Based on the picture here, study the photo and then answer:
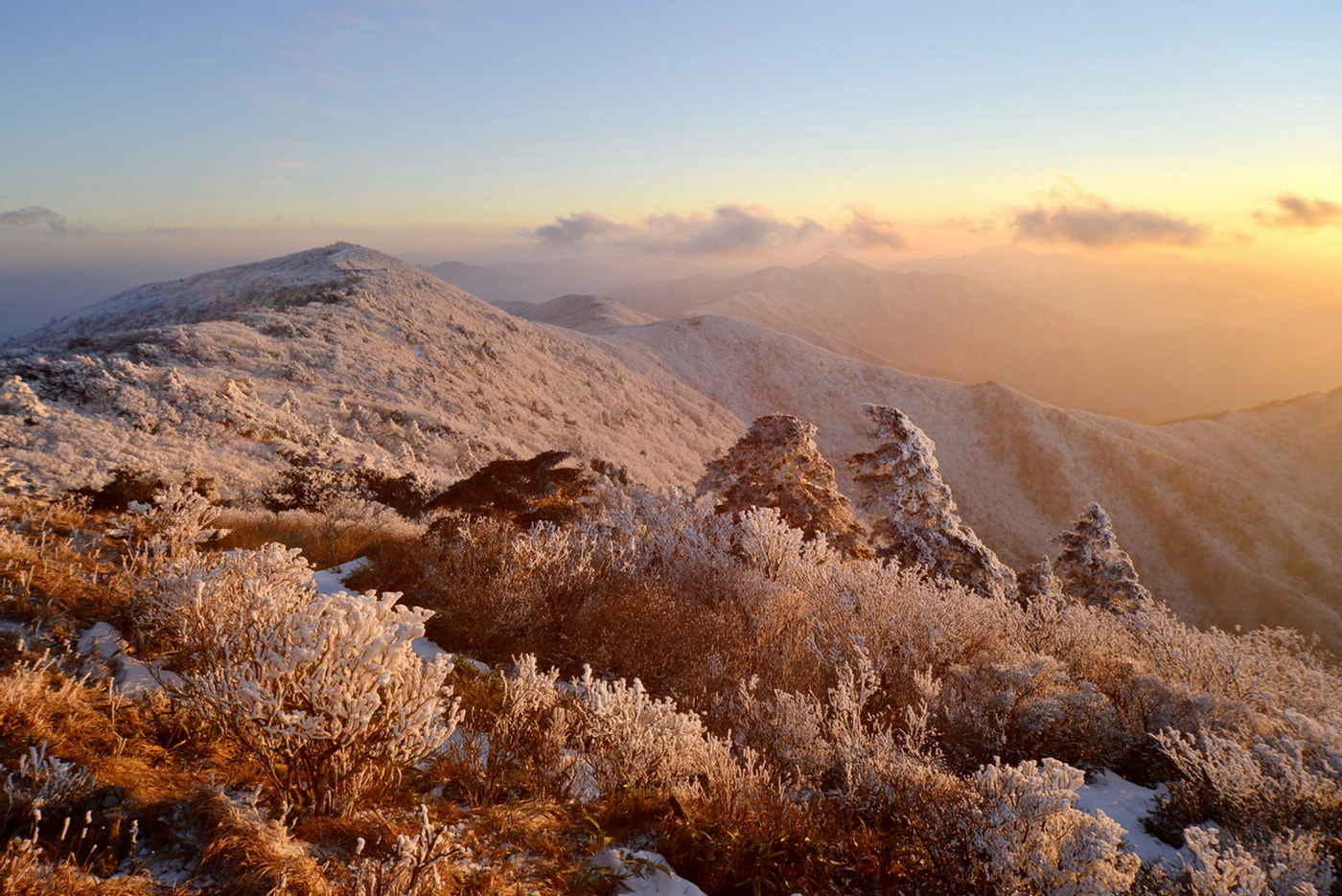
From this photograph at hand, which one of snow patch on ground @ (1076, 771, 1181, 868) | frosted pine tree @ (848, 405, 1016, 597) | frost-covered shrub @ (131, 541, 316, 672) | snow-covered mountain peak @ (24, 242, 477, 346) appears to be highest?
snow-covered mountain peak @ (24, 242, 477, 346)

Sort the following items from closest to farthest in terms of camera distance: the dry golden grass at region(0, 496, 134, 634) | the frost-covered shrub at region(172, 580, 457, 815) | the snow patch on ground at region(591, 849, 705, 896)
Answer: the frost-covered shrub at region(172, 580, 457, 815) → the snow patch on ground at region(591, 849, 705, 896) → the dry golden grass at region(0, 496, 134, 634)

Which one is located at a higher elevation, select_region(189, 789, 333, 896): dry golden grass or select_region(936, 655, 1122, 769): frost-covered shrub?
select_region(189, 789, 333, 896): dry golden grass

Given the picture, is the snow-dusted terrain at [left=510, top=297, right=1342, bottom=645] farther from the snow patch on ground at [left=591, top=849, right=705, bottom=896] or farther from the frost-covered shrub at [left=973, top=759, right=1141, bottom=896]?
the snow patch on ground at [left=591, top=849, right=705, bottom=896]

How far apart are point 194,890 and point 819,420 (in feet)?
181

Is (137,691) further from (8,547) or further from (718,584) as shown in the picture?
(718,584)

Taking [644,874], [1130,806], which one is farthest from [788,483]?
[644,874]

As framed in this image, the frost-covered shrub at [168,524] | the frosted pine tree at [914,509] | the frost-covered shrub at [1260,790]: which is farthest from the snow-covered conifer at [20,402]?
the frost-covered shrub at [1260,790]

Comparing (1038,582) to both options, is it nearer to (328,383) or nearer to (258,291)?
(328,383)

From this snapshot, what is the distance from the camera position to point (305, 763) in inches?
118

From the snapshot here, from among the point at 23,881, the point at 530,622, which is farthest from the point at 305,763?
the point at 530,622

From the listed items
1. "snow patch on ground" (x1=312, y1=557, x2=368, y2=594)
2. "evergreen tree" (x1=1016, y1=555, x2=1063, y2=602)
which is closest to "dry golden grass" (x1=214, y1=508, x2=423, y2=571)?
"snow patch on ground" (x1=312, y1=557, x2=368, y2=594)

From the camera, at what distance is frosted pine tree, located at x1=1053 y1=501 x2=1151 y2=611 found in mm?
18453

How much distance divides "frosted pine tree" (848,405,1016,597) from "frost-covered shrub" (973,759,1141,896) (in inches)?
463

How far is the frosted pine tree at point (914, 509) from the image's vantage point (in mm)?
14852
